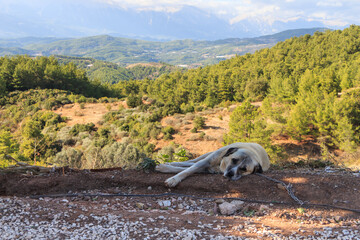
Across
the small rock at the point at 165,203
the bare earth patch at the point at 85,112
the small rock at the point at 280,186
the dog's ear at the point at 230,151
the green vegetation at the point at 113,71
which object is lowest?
the bare earth patch at the point at 85,112

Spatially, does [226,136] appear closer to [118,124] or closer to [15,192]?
[118,124]

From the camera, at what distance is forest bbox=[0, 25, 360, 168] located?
65.7 ft

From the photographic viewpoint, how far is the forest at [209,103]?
20.0 meters

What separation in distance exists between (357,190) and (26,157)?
818 inches

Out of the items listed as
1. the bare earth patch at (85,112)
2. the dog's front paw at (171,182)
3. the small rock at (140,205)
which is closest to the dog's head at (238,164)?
the dog's front paw at (171,182)

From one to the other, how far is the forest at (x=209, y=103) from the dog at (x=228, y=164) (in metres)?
1.15

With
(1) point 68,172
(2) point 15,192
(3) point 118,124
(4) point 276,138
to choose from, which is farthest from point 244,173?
(3) point 118,124

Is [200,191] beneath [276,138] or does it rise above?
above

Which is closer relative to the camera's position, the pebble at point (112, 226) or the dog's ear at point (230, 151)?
the pebble at point (112, 226)

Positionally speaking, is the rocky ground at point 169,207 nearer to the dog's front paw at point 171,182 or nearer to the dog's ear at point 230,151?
the dog's front paw at point 171,182

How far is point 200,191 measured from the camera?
5.62m

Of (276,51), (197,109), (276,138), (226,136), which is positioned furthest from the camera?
(276,51)

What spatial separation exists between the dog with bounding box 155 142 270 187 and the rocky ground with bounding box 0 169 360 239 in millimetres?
198

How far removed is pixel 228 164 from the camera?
19.5ft
